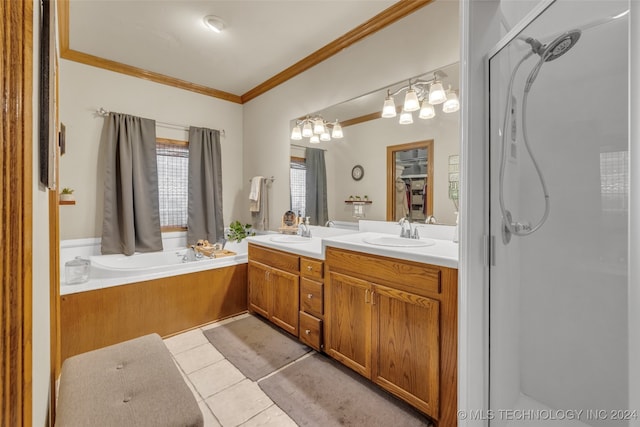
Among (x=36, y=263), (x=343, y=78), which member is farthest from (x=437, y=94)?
(x=36, y=263)

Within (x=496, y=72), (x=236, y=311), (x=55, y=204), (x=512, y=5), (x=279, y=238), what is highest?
(x=512, y=5)

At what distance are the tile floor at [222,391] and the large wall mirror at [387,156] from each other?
59.3 inches

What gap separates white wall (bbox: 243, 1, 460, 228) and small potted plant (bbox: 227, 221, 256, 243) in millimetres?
239

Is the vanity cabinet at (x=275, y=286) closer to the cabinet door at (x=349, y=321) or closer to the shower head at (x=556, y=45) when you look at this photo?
the cabinet door at (x=349, y=321)

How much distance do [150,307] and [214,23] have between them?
2.39 meters

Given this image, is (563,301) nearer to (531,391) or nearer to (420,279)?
(531,391)

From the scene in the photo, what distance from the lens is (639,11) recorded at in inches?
24.5

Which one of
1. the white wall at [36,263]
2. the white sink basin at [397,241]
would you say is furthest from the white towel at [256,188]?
the white wall at [36,263]

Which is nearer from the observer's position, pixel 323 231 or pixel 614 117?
pixel 614 117

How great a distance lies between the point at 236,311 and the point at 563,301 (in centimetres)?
258

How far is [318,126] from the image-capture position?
2.86 metres

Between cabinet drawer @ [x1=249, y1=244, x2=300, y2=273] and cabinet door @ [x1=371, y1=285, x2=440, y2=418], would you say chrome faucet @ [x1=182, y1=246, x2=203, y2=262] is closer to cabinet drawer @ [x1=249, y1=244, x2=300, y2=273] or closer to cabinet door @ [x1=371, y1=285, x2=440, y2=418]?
cabinet drawer @ [x1=249, y1=244, x2=300, y2=273]

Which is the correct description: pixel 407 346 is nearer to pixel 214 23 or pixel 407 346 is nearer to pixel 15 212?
pixel 15 212

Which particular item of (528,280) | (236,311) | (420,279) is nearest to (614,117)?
(528,280)
